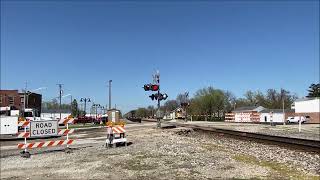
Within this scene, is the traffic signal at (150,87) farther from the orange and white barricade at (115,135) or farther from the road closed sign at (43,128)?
the road closed sign at (43,128)

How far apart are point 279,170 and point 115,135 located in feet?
37.4

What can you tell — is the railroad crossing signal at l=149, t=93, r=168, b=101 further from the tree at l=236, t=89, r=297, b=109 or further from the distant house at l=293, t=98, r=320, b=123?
the tree at l=236, t=89, r=297, b=109

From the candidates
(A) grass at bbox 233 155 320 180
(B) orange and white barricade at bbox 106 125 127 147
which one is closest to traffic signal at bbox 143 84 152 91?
(B) orange and white barricade at bbox 106 125 127 147

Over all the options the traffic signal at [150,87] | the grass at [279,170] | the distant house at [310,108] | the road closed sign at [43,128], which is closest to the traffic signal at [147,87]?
the traffic signal at [150,87]

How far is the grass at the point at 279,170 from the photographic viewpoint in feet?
35.9

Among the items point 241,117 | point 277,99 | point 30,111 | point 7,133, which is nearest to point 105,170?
point 7,133

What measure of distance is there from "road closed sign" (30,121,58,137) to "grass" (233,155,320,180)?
9.50 metres

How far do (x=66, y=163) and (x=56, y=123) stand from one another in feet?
19.4

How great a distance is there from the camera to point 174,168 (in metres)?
12.4

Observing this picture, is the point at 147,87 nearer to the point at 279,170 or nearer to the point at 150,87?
the point at 150,87

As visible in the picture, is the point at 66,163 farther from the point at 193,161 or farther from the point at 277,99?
the point at 277,99

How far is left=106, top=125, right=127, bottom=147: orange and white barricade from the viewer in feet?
67.5

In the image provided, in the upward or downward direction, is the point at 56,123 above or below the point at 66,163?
above

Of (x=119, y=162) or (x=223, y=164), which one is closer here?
(x=223, y=164)
